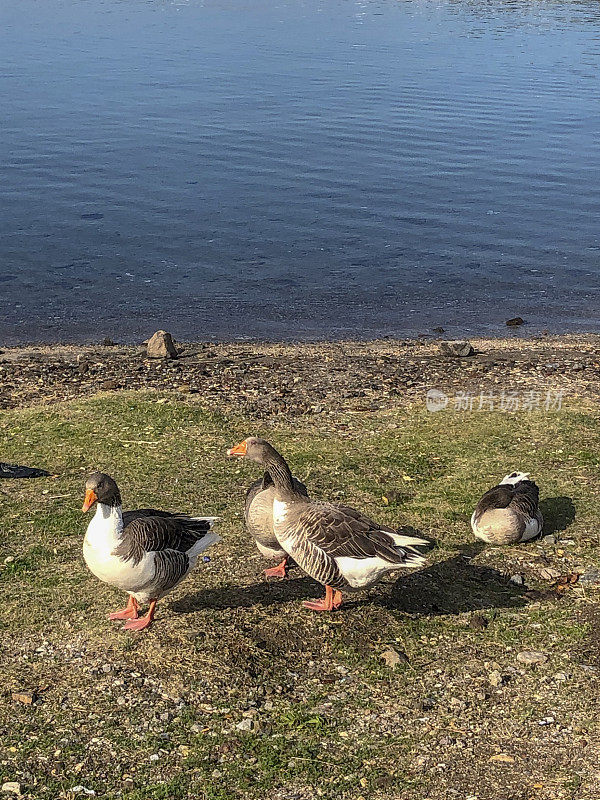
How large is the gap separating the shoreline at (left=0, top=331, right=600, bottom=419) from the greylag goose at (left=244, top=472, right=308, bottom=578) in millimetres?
4738

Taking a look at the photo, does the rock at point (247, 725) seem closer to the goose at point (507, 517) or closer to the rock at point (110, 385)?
the goose at point (507, 517)

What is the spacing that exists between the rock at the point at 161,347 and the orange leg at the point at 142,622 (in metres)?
10.1

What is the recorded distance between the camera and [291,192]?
3167 centimetres

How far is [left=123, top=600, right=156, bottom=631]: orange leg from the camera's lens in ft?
26.0

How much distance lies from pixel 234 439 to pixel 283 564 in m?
3.86

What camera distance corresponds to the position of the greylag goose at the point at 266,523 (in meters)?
8.67

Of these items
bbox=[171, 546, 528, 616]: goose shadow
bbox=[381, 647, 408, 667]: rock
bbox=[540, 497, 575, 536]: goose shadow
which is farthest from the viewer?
bbox=[540, 497, 575, 536]: goose shadow

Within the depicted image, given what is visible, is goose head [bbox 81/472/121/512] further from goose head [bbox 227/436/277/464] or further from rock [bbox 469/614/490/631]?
rock [bbox 469/614/490/631]

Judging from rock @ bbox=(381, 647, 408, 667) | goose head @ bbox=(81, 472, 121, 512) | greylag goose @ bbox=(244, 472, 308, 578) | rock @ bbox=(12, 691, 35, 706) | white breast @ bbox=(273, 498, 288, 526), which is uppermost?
goose head @ bbox=(81, 472, 121, 512)

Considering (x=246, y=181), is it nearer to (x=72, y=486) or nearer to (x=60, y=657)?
(x=72, y=486)

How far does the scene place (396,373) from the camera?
16.2 meters

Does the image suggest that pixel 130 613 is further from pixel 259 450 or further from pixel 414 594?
pixel 414 594

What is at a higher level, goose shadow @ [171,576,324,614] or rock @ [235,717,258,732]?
rock @ [235,717,258,732]

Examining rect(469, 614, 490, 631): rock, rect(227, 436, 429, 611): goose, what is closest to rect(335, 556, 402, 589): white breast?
rect(227, 436, 429, 611): goose
